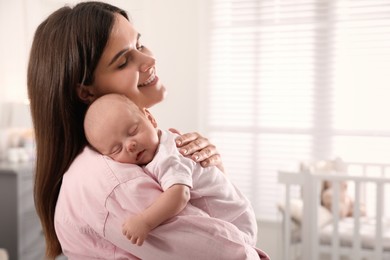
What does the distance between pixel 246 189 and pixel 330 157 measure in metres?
0.69

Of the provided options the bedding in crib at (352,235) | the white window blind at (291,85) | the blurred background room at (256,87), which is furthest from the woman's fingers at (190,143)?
the white window blind at (291,85)

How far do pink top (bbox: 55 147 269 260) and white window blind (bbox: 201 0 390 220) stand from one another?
2635 mm

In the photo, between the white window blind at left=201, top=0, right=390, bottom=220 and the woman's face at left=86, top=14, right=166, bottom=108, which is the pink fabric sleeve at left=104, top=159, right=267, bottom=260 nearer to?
the woman's face at left=86, top=14, right=166, bottom=108

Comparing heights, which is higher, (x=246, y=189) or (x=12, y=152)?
(x=12, y=152)

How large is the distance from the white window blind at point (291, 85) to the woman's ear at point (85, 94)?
2.63 m

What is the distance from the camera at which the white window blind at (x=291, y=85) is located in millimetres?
3316

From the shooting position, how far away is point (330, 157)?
11.3ft

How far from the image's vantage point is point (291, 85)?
3535 millimetres

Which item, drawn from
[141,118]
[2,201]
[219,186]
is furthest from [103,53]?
[2,201]

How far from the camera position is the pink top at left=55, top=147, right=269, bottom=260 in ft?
2.64

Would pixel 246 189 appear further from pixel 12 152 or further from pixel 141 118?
pixel 141 118

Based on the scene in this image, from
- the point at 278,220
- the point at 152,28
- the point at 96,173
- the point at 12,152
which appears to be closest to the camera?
the point at 96,173

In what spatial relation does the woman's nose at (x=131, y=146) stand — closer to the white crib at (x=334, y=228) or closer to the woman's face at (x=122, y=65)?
the woman's face at (x=122, y=65)

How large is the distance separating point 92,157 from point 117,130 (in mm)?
68
